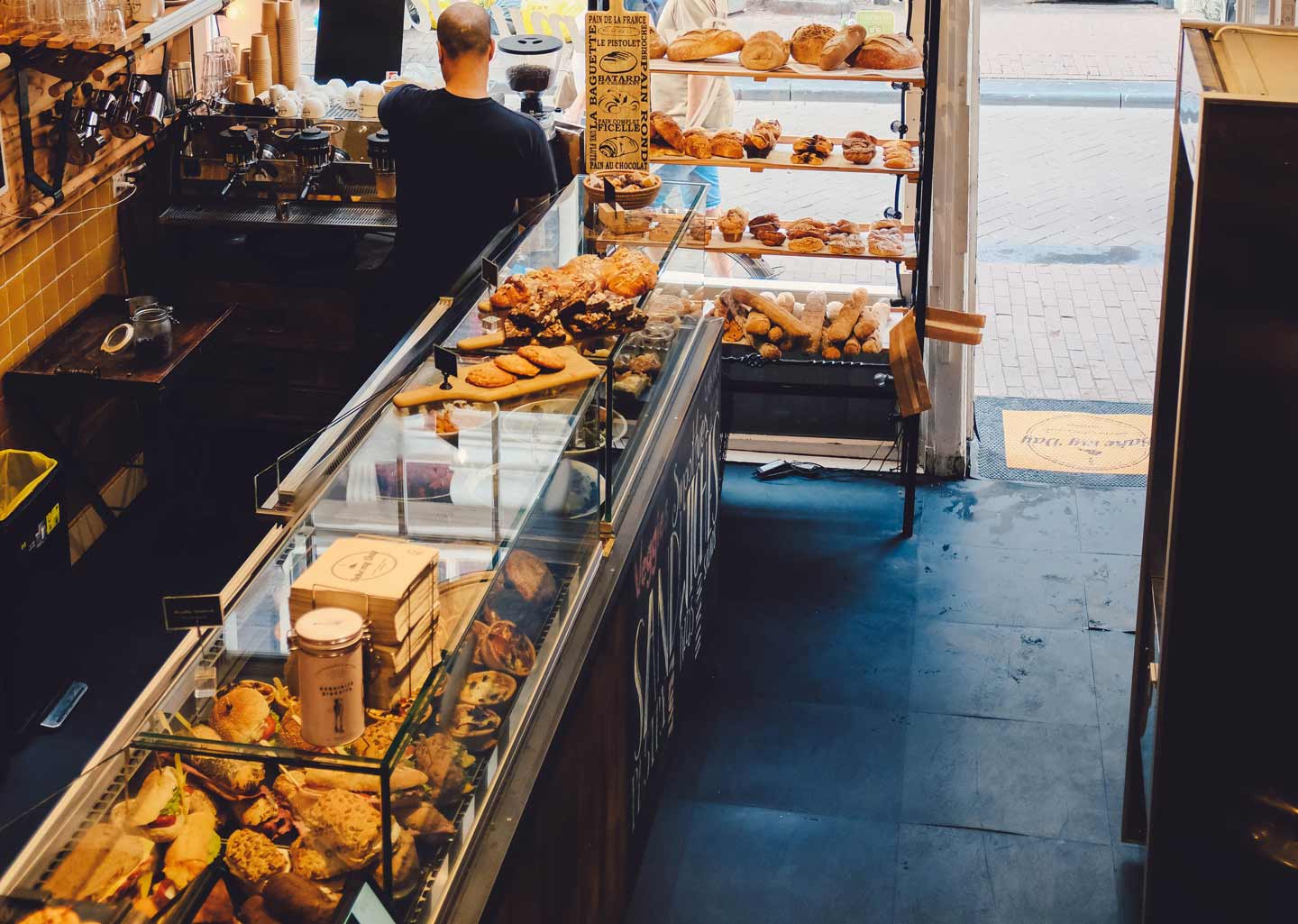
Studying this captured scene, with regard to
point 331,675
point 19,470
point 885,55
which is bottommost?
point 19,470

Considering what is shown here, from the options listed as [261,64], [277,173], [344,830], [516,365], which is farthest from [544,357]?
[261,64]

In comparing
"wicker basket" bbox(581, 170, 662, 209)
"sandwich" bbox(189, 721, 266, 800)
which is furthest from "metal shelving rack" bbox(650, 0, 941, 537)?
"sandwich" bbox(189, 721, 266, 800)

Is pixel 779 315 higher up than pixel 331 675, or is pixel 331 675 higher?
pixel 331 675

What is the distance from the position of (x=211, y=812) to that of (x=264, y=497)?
2.42ft

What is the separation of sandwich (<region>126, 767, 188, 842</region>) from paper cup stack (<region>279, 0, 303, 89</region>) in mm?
4647

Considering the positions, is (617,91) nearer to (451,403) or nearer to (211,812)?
(451,403)

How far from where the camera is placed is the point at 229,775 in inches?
76.6

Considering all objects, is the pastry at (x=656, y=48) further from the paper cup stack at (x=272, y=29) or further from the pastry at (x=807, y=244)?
the paper cup stack at (x=272, y=29)

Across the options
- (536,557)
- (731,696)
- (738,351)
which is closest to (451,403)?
(536,557)

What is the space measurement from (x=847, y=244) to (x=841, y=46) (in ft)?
2.34

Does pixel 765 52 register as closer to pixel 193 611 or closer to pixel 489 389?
pixel 489 389

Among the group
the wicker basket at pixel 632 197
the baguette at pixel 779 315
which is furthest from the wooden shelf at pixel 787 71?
the wicker basket at pixel 632 197

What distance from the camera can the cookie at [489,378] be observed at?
9.54 feet

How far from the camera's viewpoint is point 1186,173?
2885 millimetres
